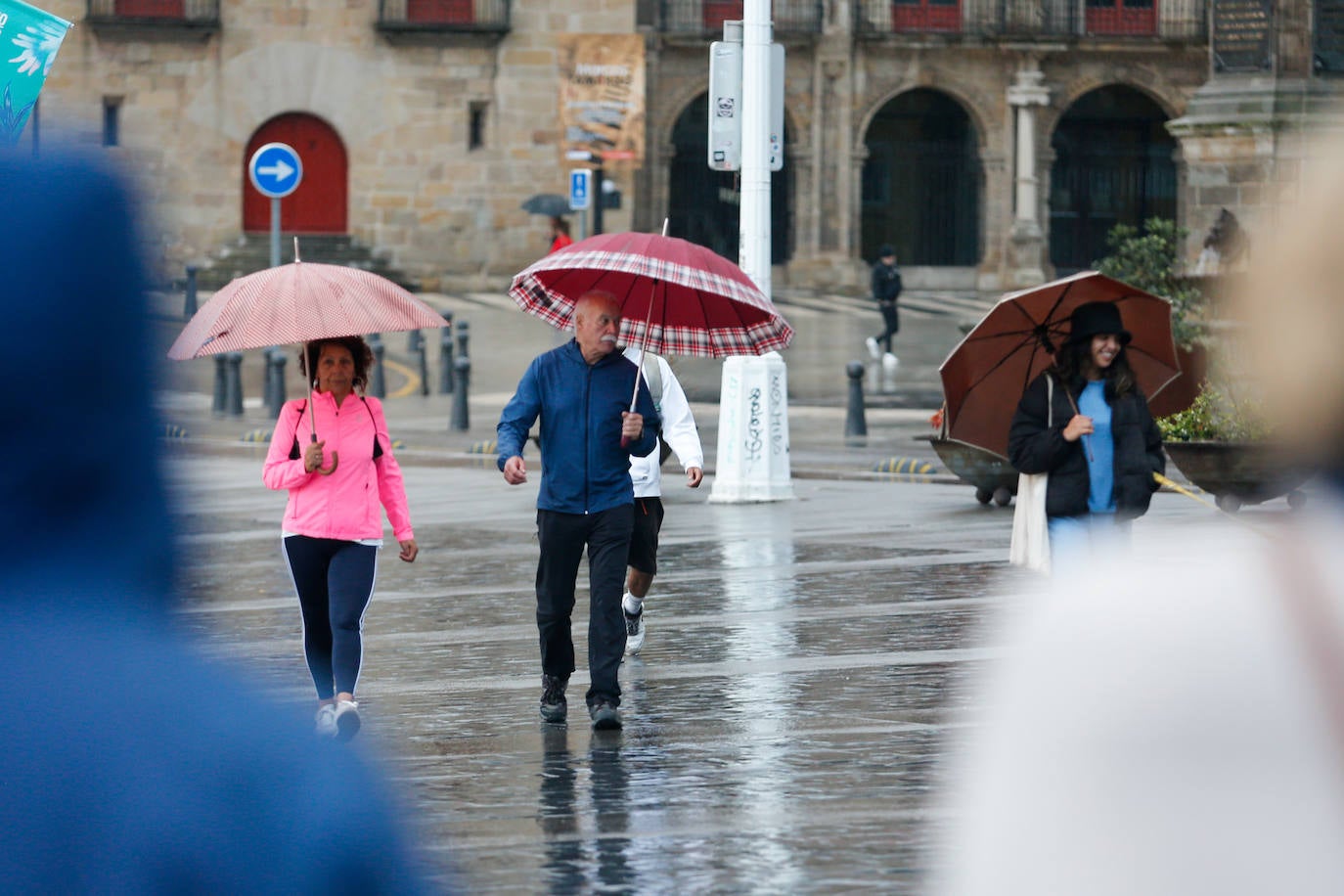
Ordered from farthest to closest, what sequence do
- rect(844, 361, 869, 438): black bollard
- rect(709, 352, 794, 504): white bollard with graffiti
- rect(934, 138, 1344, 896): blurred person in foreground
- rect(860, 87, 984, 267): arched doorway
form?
rect(860, 87, 984, 267): arched doorway → rect(844, 361, 869, 438): black bollard → rect(709, 352, 794, 504): white bollard with graffiti → rect(934, 138, 1344, 896): blurred person in foreground

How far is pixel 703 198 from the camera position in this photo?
44500 millimetres

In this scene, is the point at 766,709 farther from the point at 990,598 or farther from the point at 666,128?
the point at 666,128

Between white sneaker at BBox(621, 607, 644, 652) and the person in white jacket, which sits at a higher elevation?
the person in white jacket

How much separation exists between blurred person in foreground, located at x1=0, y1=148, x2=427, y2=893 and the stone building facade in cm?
3682

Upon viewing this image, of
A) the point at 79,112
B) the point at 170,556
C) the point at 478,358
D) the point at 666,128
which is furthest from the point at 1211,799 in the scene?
the point at 666,128

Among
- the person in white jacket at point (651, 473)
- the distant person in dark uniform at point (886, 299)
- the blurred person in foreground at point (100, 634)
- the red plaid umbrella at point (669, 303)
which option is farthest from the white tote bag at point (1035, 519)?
the distant person in dark uniform at point (886, 299)

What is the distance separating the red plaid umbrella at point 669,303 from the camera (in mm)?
8602

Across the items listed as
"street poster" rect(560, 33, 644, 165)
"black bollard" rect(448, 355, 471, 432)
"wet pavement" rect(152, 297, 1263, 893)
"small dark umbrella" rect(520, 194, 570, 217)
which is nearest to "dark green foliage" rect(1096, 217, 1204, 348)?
"wet pavement" rect(152, 297, 1263, 893)

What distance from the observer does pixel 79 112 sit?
6.52 ft

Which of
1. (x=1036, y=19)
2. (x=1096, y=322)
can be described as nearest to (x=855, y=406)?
(x=1096, y=322)

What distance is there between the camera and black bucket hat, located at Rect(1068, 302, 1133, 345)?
28.5ft

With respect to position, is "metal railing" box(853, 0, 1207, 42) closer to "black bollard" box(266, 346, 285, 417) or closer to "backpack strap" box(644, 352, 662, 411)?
"black bollard" box(266, 346, 285, 417)

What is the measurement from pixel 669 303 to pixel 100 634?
24.3 feet

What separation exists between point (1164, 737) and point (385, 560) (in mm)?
11766
